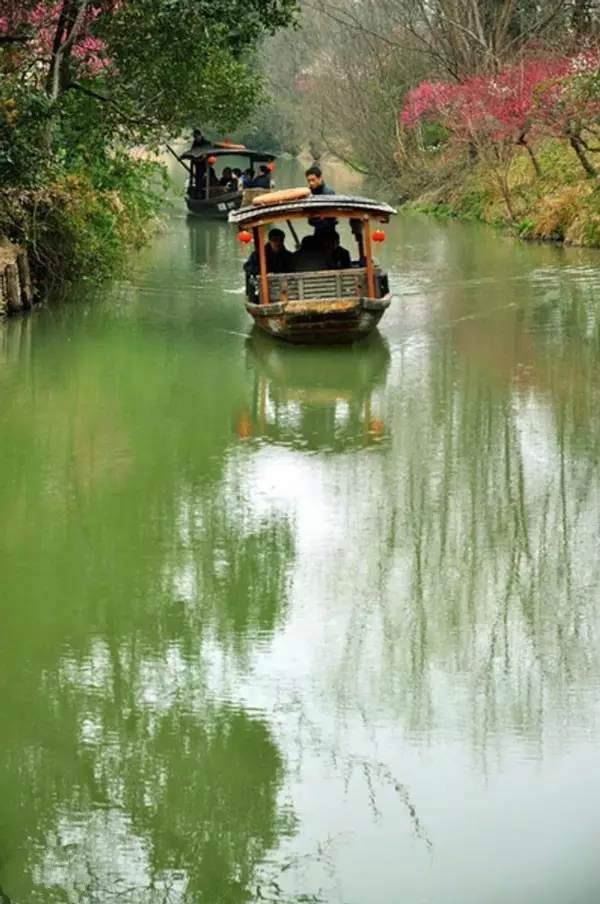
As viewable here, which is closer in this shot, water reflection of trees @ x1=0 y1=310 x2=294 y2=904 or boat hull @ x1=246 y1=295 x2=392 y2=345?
water reflection of trees @ x1=0 y1=310 x2=294 y2=904

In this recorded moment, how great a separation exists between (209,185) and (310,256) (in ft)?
68.0

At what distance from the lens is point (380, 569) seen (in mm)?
8633

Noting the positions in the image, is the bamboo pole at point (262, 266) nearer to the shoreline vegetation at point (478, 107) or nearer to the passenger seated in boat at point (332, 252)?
the passenger seated in boat at point (332, 252)

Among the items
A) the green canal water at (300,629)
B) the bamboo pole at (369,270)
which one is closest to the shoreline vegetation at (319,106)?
the bamboo pole at (369,270)

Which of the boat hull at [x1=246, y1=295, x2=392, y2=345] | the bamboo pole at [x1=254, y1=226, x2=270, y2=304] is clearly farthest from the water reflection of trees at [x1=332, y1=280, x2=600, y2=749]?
the bamboo pole at [x1=254, y1=226, x2=270, y2=304]

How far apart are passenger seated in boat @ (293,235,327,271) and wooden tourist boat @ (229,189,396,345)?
264mm

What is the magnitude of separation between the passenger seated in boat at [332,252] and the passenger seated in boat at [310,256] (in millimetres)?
45

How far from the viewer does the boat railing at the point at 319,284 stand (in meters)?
15.9

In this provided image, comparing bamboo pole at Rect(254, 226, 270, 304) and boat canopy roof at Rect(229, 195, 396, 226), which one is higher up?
boat canopy roof at Rect(229, 195, 396, 226)

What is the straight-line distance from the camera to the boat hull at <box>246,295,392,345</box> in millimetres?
15500

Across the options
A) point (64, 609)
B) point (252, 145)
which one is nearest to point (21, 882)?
point (64, 609)

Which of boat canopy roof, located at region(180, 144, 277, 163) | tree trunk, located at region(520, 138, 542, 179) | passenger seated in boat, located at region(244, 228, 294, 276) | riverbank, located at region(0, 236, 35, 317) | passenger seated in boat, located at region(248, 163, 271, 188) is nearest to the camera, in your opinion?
passenger seated in boat, located at region(244, 228, 294, 276)

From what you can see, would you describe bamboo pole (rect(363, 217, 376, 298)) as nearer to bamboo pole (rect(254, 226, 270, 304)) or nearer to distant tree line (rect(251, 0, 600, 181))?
bamboo pole (rect(254, 226, 270, 304))

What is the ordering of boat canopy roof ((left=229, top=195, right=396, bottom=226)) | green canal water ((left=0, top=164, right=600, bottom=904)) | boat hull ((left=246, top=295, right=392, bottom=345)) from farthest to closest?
1. boat canopy roof ((left=229, top=195, right=396, bottom=226))
2. boat hull ((left=246, top=295, right=392, bottom=345))
3. green canal water ((left=0, top=164, right=600, bottom=904))
